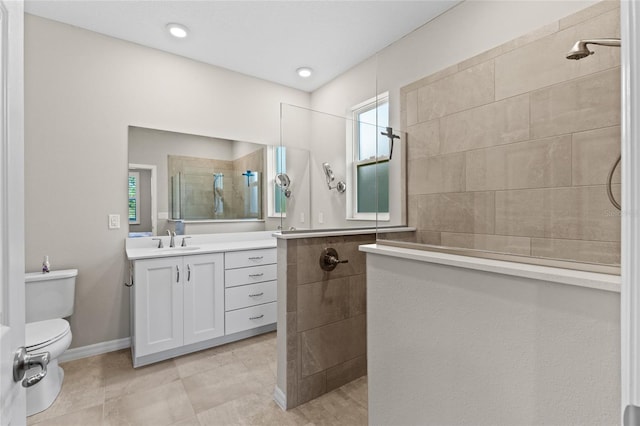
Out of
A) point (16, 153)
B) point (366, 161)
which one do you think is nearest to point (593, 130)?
point (366, 161)

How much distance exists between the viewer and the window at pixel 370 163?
1745 millimetres

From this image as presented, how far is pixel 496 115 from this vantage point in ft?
3.94

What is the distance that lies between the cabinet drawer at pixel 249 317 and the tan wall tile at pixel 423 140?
1.99 metres

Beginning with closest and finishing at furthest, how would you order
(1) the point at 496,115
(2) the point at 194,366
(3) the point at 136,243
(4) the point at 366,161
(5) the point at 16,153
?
(5) the point at 16,153 < (1) the point at 496,115 < (4) the point at 366,161 < (2) the point at 194,366 < (3) the point at 136,243

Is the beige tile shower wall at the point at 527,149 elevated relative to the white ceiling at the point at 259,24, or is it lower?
lower

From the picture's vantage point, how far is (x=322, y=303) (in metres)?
2.00

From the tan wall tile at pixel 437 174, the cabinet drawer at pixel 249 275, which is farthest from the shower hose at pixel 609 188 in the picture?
the cabinet drawer at pixel 249 275

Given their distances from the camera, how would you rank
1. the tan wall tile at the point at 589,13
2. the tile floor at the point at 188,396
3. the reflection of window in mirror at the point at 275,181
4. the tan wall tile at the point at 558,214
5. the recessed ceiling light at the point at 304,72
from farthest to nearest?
the recessed ceiling light at the point at 304,72
the reflection of window in mirror at the point at 275,181
the tile floor at the point at 188,396
the tan wall tile at the point at 589,13
the tan wall tile at the point at 558,214

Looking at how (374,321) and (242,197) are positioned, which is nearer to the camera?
(374,321)

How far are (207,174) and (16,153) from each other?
2451mm

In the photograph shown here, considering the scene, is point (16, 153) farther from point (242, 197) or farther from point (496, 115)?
point (242, 197)

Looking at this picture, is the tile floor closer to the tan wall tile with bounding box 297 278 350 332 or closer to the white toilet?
the white toilet

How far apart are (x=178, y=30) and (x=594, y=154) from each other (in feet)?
9.34

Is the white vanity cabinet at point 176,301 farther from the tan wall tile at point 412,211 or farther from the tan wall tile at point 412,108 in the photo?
the tan wall tile at point 412,108
